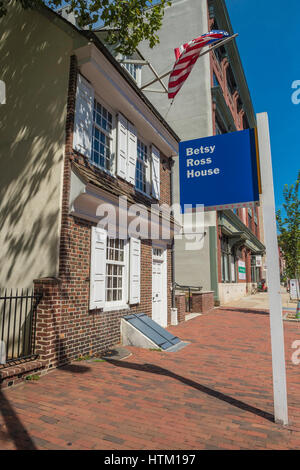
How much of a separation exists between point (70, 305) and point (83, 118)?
4.05 m

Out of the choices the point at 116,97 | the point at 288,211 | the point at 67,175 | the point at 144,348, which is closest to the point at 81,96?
→ the point at 116,97

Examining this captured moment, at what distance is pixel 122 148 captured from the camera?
8578mm

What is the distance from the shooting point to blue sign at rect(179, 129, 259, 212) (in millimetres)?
4750

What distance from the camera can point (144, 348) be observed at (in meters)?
7.70

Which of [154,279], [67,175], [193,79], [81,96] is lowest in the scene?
[154,279]

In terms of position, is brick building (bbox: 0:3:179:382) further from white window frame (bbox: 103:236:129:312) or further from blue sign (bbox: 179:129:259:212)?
blue sign (bbox: 179:129:259:212)

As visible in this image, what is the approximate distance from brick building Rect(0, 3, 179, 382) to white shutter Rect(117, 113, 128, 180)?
28 mm

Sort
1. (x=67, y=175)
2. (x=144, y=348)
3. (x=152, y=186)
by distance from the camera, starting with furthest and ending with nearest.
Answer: (x=152, y=186) < (x=144, y=348) < (x=67, y=175)

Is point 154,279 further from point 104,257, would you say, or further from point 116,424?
point 116,424

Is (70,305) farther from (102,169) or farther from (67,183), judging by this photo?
(102,169)

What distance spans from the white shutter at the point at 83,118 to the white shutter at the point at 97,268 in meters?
1.84

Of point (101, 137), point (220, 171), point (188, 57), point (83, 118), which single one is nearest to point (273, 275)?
point (220, 171)

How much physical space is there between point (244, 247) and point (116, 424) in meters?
26.5

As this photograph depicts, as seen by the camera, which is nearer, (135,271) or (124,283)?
(124,283)
